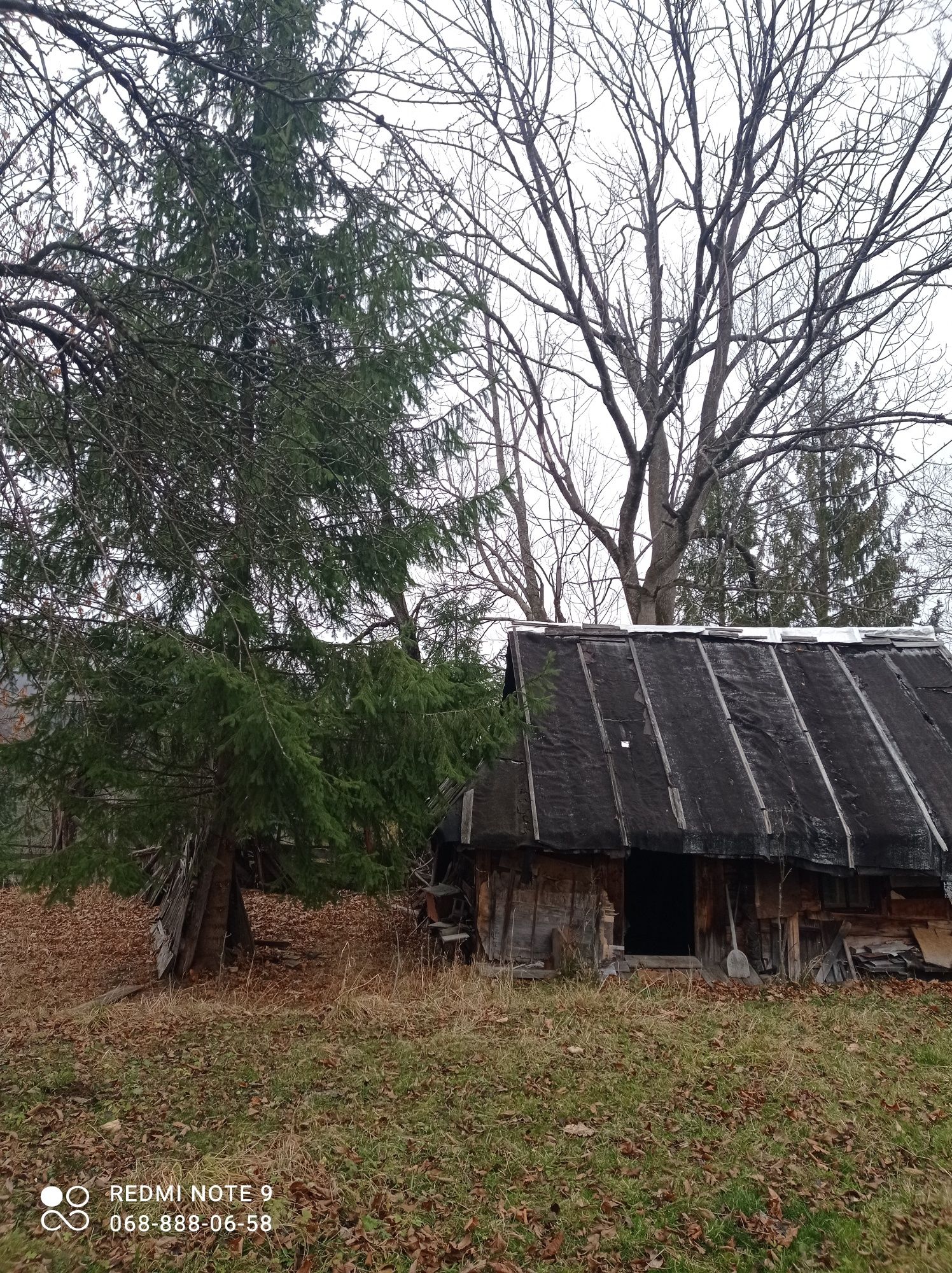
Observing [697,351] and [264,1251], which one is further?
[697,351]

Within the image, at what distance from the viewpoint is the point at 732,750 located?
10914 mm

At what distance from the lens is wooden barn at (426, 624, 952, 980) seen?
9.81 m

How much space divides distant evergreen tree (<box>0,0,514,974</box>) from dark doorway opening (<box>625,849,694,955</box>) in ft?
13.1

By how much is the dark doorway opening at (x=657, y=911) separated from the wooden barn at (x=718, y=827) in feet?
2.54

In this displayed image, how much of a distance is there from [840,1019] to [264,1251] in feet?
18.7

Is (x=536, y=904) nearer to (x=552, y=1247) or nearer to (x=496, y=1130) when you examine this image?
(x=496, y=1130)

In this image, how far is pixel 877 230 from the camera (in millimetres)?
11938

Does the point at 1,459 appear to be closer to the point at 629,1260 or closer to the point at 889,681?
the point at 629,1260

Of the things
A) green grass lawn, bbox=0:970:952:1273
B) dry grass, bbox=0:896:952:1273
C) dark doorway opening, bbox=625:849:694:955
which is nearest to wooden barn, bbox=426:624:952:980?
dark doorway opening, bbox=625:849:694:955

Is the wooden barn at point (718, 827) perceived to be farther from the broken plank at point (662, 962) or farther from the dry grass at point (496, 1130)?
the dry grass at point (496, 1130)

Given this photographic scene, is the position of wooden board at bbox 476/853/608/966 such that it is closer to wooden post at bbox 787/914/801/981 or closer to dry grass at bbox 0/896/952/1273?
dry grass at bbox 0/896/952/1273

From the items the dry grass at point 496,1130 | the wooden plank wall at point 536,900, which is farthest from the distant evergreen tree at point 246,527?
the dry grass at point 496,1130

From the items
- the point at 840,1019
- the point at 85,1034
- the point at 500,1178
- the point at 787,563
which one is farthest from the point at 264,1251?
the point at 787,563

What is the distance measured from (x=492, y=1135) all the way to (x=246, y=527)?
3.95 metres
